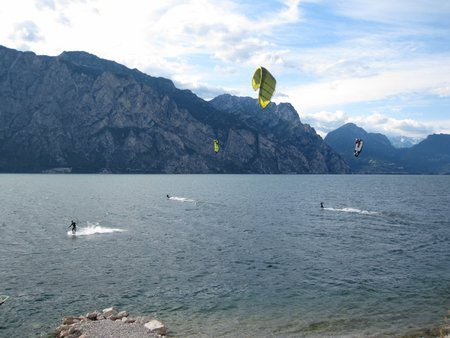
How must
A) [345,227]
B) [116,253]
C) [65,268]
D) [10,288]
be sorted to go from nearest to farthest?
[10,288] < [65,268] < [116,253] < [345,227]

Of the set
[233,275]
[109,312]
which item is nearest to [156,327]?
[109,312]

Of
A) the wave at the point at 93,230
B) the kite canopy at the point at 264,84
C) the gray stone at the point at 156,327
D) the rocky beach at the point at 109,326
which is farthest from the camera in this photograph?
the wave at the point at 93,230

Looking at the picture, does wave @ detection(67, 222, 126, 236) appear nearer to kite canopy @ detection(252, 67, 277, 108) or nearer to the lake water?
the lake water

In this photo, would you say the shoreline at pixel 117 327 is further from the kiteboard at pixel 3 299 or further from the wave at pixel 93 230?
the wave at pixel 93 230

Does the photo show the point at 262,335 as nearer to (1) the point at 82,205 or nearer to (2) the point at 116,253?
(2) the point at 116,253

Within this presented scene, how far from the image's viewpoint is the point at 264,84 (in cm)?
2634

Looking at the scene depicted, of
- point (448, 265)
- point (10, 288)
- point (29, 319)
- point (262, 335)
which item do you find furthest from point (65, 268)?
point (448, 265)

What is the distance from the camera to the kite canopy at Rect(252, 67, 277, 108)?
26.1 m

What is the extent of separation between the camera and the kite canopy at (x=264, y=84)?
85.6ft

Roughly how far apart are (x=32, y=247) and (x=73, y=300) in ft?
93.9

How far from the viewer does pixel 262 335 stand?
102ft

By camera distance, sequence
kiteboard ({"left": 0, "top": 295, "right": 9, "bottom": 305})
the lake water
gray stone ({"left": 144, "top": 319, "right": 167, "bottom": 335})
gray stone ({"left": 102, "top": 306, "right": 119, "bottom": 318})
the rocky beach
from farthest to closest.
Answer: kiteboard ({"left": 0, "top": 295, "right": 9, "bottom": 305})
the lake water
gray stone ({"left": 102, "top": 306, "right": 119, "bottom": 318})
gray stone ({"left": 144, "top": 319, "right": 167, "bottom": 335})
the rocky beach

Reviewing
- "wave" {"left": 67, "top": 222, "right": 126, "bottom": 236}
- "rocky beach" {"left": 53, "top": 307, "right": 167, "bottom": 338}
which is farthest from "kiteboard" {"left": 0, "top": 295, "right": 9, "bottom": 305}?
"wave" {"left": 67, "top": 222, "right": 126, "bottom": 236}

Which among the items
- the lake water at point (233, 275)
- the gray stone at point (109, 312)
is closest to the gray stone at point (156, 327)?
the lake water at point (233, 275)
